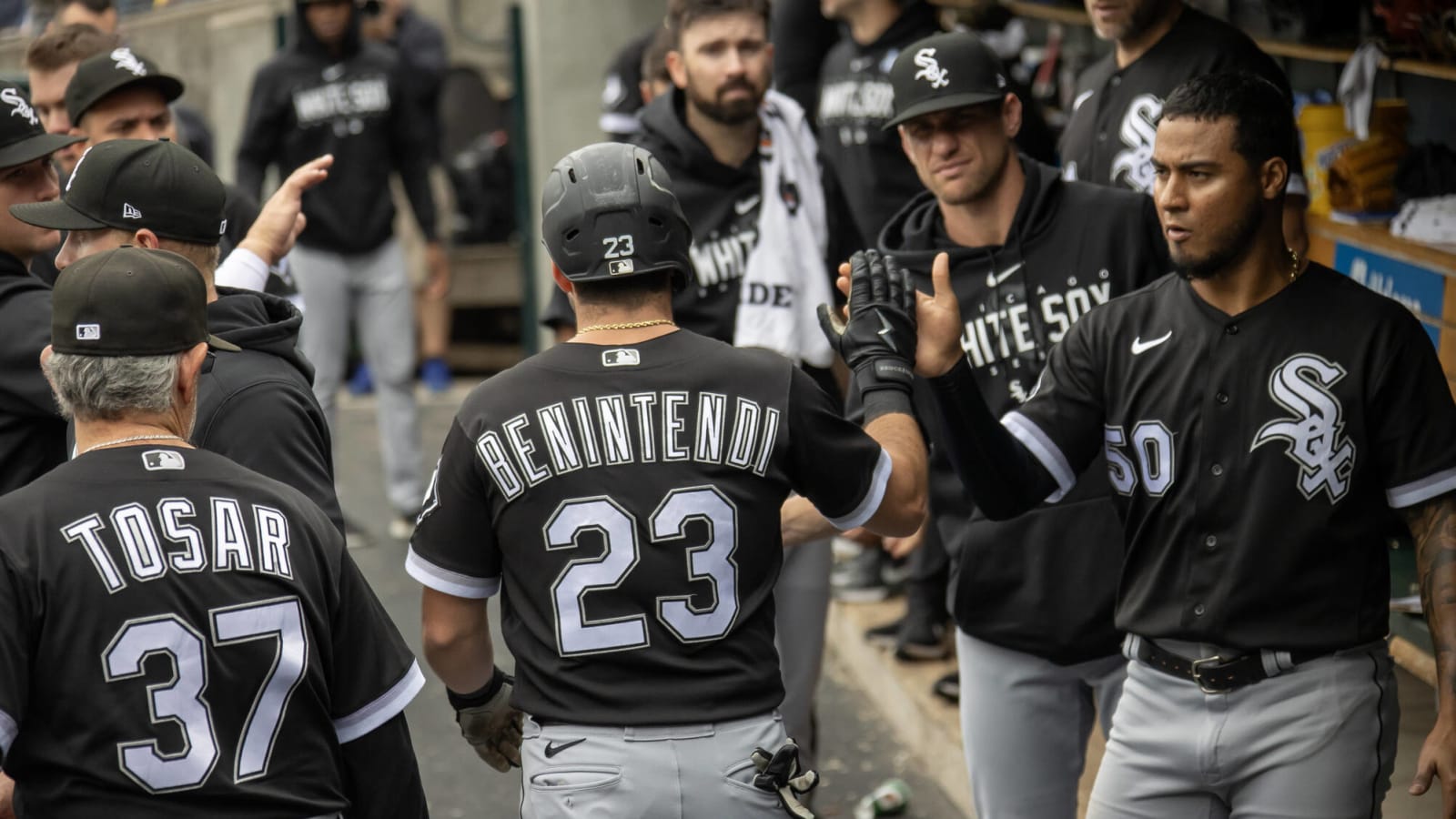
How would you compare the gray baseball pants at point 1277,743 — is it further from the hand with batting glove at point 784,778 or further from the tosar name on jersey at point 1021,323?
the tosar name on jersey at point 1021,323

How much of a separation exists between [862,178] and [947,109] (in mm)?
2392

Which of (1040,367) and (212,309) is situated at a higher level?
(212,309)

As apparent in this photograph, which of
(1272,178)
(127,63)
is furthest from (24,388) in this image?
(1272,178)

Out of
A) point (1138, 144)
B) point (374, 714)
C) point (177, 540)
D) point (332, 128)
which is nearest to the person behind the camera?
point (177, 540)

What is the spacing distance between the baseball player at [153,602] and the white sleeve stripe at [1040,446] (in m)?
1.51

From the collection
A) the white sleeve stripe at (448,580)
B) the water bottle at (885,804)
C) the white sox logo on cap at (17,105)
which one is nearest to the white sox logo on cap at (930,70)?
the white sleeve stripe at (448,580)

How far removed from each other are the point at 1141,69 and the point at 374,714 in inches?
117

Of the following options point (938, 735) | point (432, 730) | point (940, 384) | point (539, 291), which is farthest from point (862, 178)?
point (539, 291)

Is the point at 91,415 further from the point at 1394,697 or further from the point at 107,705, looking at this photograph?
the point at 1394,697

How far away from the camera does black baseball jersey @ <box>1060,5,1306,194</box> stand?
15.5ft

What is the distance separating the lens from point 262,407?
3479 millimetres

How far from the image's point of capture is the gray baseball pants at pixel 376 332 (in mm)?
8195

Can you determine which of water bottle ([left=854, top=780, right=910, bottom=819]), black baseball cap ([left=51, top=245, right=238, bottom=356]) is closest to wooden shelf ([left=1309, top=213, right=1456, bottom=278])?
water bottle ([left=854, top=780, right=910, bottom=819])

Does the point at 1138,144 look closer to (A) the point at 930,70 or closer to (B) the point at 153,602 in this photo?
(A) the point at 930,70
